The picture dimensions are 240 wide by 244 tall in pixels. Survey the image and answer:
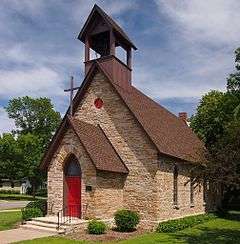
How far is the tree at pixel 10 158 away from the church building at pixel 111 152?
3827 cm

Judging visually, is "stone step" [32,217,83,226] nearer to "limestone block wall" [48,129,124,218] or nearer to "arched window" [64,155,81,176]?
"limestone block wall" [48,129,124,218]

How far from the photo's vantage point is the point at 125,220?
79.1 ft

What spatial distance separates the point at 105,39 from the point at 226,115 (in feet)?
56.4

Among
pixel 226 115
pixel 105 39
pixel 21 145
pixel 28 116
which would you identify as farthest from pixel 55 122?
pixel 105 39

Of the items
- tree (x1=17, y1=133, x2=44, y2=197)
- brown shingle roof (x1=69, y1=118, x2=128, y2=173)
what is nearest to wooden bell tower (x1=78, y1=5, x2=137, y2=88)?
brown shingle roof (x1=69, y1=118, x2=128, y2=173)

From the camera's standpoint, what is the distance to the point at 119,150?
2728 cm

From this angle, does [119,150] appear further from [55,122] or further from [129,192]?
[55,122]

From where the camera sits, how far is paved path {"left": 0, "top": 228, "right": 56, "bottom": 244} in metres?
20.0

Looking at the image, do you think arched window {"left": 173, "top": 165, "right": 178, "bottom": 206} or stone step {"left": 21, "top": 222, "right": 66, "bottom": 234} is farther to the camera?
arched window {"left": 173, "top": 165, "right": 178, "bottom": 206}

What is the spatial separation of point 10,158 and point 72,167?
141 feet

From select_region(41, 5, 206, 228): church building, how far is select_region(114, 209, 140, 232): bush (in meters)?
0.73

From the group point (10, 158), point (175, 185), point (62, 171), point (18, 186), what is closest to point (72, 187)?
point (62, 171)

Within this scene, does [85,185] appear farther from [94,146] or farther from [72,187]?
[94,146]

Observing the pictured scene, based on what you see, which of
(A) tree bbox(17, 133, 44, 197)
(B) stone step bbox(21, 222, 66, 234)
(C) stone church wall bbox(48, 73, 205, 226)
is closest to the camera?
(B) stone step bbox(21, 222, 66, 234)
